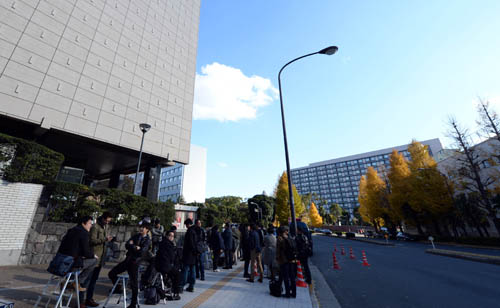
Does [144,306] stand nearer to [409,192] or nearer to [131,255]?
[131,255]

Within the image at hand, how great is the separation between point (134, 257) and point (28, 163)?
7.03m

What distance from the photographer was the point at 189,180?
6053cm

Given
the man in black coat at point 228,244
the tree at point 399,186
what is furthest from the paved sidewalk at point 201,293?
the tree at point 399,186

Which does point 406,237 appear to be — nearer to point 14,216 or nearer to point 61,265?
point 61,265

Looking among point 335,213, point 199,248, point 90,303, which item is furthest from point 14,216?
point 335,213

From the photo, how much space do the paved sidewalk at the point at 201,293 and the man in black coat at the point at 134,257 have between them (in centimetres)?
54

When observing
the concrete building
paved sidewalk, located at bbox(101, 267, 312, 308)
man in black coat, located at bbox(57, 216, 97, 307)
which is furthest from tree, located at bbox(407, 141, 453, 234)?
the concrete building

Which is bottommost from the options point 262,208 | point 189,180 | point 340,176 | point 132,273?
point 132,273

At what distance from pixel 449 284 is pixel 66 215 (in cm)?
1399

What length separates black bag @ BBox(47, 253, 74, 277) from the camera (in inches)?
135

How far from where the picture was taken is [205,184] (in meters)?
64.6

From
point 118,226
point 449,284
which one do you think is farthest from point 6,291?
point 449,284

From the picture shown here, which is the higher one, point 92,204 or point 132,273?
point 92,204

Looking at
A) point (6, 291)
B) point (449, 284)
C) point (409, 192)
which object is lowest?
point (449, 284)
